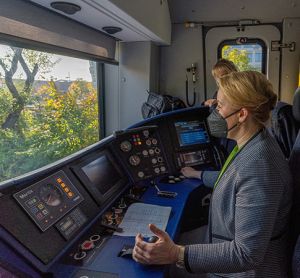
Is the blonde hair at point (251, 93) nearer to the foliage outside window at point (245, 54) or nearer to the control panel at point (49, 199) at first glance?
the control panel at point (49, 199)

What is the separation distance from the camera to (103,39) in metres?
2.25

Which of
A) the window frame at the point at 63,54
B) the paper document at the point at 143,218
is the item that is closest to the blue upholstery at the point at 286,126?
the paper document at the point at 143,218

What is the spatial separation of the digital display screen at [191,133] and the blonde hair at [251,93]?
96 cm

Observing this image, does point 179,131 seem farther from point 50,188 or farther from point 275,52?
point 275,52

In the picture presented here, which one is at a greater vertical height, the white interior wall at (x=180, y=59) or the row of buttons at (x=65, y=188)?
the white interior wall at (x=180, y=59)

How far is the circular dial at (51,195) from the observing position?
3.72 feet

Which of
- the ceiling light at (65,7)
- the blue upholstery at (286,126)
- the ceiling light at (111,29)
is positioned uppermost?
the ceiling light at (111,29)

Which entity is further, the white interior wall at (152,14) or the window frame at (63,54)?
the white interior wall at (152,14)

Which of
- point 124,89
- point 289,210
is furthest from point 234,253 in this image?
point 124,89

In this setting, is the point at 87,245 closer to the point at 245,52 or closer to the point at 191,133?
the point at 191,133

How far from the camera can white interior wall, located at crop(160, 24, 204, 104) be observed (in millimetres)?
3035

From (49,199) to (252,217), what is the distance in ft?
2.42

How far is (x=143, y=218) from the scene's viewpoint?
139cm

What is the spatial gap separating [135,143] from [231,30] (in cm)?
175
